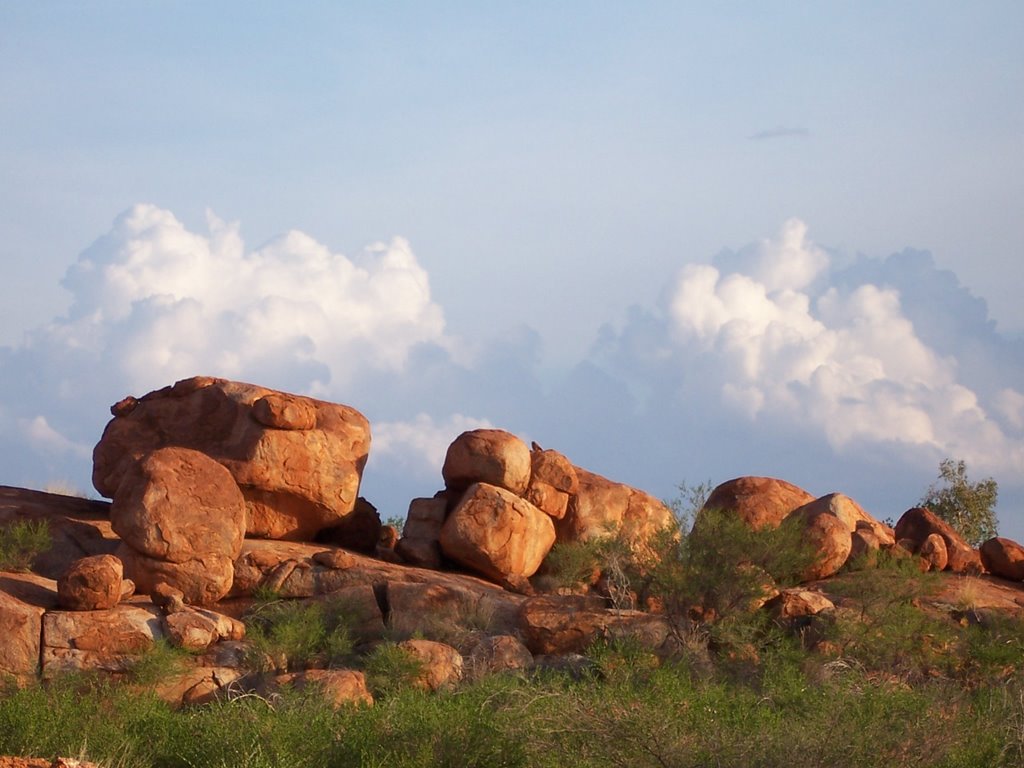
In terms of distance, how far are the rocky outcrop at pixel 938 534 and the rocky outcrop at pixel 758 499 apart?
2.05 m

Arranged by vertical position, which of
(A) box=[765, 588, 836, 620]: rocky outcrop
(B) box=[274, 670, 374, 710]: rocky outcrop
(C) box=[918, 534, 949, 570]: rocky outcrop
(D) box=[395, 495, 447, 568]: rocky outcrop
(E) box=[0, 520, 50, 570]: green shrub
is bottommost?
(B) box=[274, 670, 374, 710]: rocky outcrop

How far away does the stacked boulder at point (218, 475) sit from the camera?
66.7 feet

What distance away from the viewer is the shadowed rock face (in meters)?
23.7

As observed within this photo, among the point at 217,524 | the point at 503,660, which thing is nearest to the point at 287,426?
the point at 217,524

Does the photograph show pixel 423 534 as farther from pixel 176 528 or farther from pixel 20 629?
pixel 20 629

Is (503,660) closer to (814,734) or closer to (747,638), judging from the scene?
(747,638)

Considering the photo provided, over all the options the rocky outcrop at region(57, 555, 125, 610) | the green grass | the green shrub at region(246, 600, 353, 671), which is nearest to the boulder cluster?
the rocky outcrop at region(57, 555, 125, 610)

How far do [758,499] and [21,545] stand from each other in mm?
14144

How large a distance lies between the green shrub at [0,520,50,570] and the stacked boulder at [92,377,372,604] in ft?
4.50

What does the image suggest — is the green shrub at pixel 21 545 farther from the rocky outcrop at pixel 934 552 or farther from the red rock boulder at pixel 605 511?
the rocky outcrop at pixel 934 552

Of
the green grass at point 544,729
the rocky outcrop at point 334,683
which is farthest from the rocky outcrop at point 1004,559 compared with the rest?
the rocky outcrop at point 334,683

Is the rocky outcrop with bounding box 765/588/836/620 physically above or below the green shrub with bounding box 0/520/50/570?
above

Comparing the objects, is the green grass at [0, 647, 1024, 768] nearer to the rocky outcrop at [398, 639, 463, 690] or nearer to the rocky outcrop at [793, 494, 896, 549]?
the rocky outcrop at [398, 639, 463, 690]

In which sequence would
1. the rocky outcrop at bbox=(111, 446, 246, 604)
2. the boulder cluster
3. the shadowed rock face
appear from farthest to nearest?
the shadowed rock face
the rocky outcrop at bbox=(111, 446, 246, 604)
the boulder cluster
